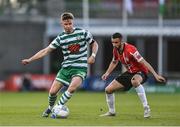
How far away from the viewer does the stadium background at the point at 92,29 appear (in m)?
54.0

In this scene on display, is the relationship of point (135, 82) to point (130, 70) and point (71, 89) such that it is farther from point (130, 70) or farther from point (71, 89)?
point (71, 89)

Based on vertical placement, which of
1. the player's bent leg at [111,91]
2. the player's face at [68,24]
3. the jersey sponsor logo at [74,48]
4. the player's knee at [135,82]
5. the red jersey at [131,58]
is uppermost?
the player's face at [68,24]

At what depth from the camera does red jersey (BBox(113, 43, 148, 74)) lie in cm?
1877

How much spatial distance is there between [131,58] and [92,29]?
35334 millimetres

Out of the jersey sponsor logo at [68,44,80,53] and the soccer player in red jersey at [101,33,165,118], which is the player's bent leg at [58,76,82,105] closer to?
the jersey sponsor logo at [68,44,80,53]

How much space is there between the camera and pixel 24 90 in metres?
48.7

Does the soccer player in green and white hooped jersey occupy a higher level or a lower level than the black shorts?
higher

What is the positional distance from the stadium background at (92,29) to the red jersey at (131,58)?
108ft

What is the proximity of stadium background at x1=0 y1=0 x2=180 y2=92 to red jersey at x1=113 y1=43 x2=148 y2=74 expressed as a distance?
33.0 m

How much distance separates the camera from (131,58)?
18906 millimetres

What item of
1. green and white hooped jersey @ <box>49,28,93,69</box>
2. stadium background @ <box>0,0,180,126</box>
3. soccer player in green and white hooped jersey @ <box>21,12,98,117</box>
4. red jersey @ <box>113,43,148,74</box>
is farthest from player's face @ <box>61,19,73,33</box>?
stadium background @ <box>0,0,180,126</box>

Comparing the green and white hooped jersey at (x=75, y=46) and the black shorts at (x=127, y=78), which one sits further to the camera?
the black shorts at (x=127, y=78)

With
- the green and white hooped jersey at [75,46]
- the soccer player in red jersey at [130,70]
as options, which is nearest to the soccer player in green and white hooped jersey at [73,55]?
the green and white hooped jersey at [75,46]

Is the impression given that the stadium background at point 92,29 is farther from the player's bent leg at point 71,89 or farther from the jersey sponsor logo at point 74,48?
the player's bent leg at point 71,89
